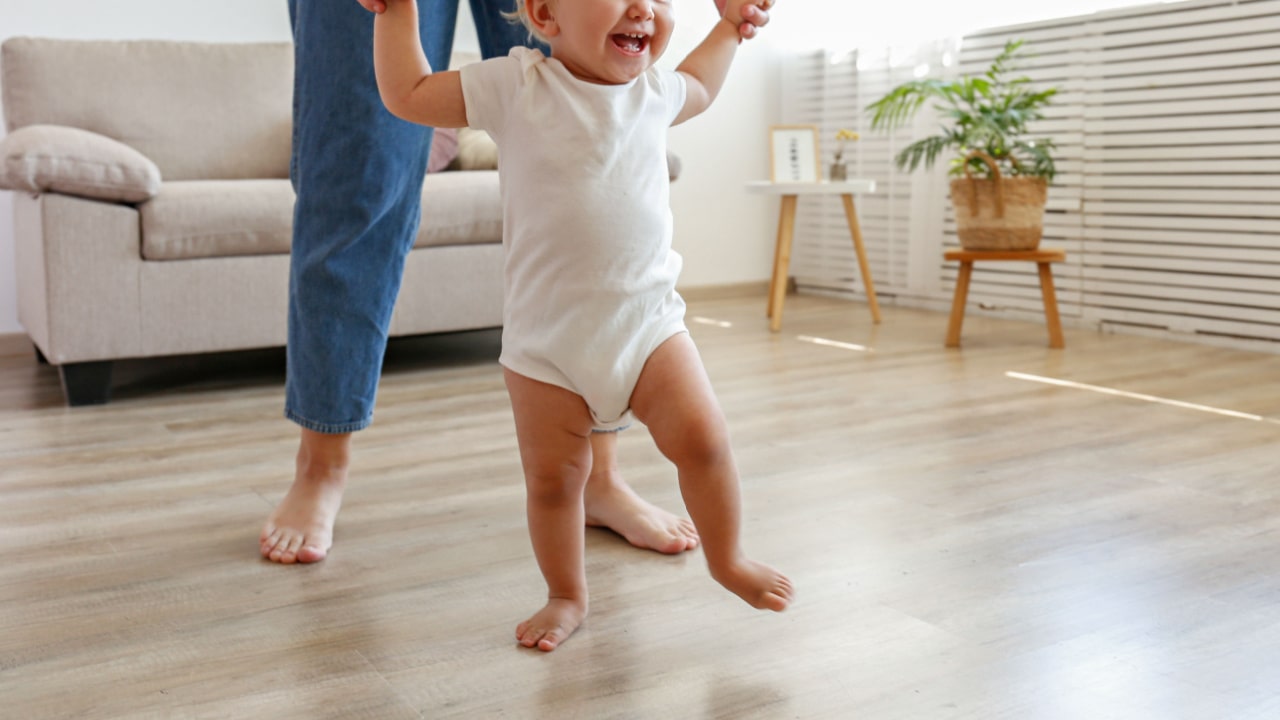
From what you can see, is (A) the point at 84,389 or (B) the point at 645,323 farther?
(A) the point at 84,389

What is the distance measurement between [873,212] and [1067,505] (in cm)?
248

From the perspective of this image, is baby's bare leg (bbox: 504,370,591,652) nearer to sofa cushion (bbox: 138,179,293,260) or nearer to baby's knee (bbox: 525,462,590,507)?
baby's knee (bbox: 525,462,590,507)

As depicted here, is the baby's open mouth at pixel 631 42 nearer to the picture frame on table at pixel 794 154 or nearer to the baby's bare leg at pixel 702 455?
the baby's bare leg at pixel 702 455

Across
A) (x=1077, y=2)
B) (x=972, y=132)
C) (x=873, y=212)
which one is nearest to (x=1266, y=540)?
(x=972, y=132)

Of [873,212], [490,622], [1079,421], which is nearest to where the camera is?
[490,622]

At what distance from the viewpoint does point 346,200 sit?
1303 millimetres

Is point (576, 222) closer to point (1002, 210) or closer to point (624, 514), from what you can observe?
point (624, 514)

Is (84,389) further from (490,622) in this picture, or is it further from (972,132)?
(972,132)

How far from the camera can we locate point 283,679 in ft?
3.27

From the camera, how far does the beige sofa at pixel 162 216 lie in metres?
2.26

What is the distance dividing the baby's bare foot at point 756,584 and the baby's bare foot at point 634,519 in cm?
29

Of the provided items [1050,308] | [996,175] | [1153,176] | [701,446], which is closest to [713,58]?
[701,446]

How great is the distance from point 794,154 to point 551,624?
105 inches

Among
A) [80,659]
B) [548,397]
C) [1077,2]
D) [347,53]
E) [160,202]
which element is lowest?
[80,659]
